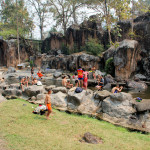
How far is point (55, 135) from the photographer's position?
437cm

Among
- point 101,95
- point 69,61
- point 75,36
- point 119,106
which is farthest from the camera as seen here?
point 75,36

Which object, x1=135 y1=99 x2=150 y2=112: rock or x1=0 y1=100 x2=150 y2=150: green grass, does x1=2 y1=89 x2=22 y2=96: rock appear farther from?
x1=135 y1=99 x2=150 y2=112: rock

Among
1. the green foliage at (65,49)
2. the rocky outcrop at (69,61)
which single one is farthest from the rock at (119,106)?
the green foliage at (65,49)

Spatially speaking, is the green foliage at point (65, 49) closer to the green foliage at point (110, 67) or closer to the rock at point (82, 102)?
the green foliage at point (110, 67)

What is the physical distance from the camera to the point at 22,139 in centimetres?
400

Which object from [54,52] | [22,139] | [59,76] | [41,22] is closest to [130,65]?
[59,76]

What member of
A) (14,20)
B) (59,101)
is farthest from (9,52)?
(59,101)

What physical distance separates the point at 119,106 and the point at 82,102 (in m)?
1.94

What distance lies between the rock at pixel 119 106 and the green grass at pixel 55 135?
142 cm

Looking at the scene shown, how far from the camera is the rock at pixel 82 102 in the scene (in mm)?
7898

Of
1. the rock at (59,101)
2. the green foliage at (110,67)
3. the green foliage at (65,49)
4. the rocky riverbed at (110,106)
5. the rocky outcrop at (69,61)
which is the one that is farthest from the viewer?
the green foliage at (65,49)

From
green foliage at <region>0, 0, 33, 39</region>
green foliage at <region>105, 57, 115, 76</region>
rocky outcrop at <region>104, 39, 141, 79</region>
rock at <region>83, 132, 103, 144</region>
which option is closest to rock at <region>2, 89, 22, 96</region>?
rock at <region>83, 132, 103, 144</region>

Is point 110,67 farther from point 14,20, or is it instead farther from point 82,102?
point 14,20

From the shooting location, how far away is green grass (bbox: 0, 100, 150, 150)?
3.76 m
